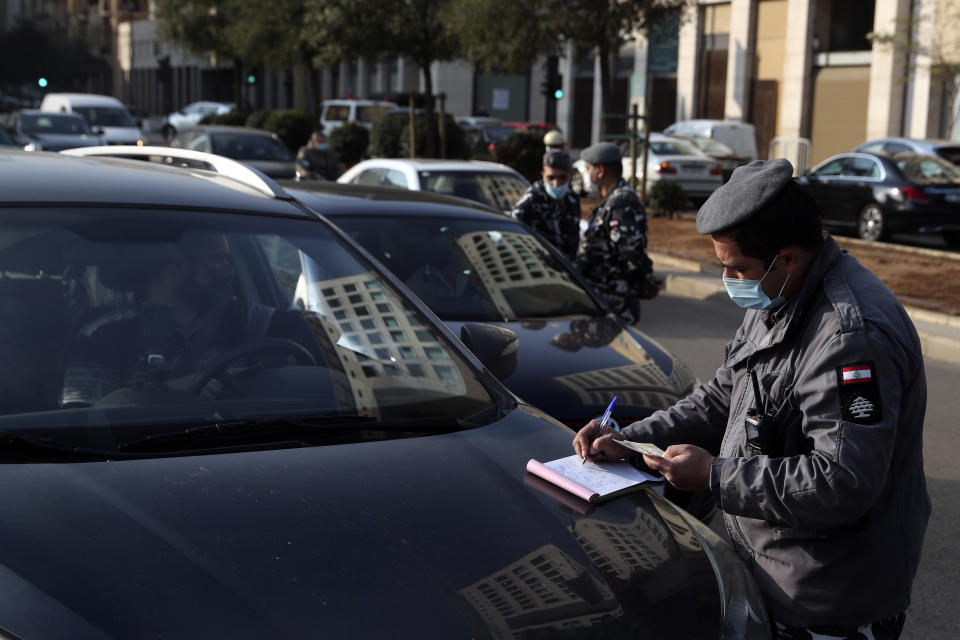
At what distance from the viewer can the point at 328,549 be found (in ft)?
7.57

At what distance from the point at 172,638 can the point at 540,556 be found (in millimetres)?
753

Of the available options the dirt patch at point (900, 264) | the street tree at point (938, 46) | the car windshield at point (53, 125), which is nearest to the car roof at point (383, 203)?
the dirt patch at point (900, 264)

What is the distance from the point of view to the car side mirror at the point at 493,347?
364 cm

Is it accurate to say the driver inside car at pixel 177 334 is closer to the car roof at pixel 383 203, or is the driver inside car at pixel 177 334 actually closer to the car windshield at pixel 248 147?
the car roof at pixel 383 203

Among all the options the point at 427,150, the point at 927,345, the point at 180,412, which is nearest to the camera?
the point at 180,412

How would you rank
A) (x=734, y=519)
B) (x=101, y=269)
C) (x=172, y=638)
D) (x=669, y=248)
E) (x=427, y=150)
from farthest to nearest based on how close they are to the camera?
1. (x=427, y=150)
2. (x=669, y=248)
3. (x=101, y=269)
4. (x=734, y=519)
5. (x=172, y=638)

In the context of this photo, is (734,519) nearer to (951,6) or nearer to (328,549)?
(328,549)

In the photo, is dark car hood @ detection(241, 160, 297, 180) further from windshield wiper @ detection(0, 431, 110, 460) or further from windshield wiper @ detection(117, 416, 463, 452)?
windshield wiper @ detection(0, 431, 110, 460)

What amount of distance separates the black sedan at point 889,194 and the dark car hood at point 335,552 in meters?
15.6

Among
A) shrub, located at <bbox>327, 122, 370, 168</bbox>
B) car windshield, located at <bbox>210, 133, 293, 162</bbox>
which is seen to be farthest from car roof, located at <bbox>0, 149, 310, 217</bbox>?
shrub, located at <bbox>327, 122, 370, 168</bbox>

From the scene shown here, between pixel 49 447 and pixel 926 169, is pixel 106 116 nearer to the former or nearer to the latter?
pixel 926 169

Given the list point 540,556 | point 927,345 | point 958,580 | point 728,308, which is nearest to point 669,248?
point 728,308

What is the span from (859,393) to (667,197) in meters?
18.8

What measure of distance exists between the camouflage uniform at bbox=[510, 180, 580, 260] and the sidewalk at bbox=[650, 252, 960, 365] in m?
2.47
